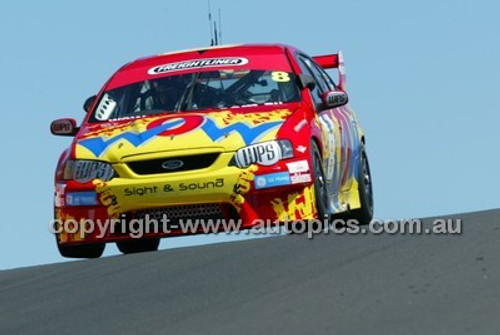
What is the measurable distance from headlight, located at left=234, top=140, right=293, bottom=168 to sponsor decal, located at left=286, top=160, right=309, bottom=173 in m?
0.07

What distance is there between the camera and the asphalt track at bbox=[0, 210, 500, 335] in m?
7.12

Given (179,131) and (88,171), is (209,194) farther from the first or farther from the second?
(88,171)

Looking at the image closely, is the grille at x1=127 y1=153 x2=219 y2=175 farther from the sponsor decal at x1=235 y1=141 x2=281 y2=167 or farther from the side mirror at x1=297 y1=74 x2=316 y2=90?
the side mirror at x1=297 y1=74 x2=316 y2=90

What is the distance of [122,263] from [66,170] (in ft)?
6.98

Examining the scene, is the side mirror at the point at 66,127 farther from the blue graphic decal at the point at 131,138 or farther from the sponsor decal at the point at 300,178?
the sponsor decal at the point at 300,178

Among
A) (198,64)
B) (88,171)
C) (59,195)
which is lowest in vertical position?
(59,195)

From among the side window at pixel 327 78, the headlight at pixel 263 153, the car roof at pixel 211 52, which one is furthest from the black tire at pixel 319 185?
the side window at pixel 327 78

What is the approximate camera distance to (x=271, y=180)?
12.0 meters

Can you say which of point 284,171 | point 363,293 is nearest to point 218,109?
point 284,171

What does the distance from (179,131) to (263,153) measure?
645mm

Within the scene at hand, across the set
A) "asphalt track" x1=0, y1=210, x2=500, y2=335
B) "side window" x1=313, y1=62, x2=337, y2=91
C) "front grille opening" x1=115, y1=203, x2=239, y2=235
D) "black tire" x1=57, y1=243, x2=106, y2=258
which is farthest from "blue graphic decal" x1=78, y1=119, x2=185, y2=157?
"side window" x1=313, y1=62, x2=337, y2=91

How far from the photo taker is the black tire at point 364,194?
1430 cm

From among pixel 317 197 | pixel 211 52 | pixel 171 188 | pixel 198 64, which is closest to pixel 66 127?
pixel 198 64

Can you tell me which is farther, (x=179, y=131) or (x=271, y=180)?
(x=179, y=131)
